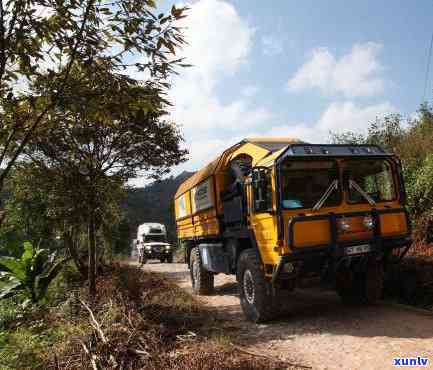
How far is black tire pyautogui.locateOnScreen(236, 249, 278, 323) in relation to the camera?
23.4ft

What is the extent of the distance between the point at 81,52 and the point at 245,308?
5399 millimetres

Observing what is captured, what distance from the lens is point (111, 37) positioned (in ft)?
15.3

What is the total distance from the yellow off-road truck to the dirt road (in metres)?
0.44

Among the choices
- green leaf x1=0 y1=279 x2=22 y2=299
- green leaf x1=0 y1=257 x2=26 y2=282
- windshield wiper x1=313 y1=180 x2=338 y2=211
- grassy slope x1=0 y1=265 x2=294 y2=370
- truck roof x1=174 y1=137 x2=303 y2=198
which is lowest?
grassy slope x1=0 y1=265 x2=294 y2=370

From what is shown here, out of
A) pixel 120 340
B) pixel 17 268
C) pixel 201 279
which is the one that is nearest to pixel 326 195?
pixel 120 340

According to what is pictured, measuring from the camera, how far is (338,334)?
6.30 metres

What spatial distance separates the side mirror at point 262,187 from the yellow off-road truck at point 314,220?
17mm

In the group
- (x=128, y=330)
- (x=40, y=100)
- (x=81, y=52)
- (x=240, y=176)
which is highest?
(x=81, y=52)

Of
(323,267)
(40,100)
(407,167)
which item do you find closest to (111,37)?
(40,100)

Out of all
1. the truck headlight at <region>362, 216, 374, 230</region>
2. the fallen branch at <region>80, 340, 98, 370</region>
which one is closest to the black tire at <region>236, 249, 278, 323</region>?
the truck headlight at <region>362, 216, 374, 230</region>

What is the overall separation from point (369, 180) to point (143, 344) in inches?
190

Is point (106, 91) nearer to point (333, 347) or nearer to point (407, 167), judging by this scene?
point (333, 347)

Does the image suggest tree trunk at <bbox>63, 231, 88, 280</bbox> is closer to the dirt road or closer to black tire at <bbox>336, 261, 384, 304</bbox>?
the dirt road

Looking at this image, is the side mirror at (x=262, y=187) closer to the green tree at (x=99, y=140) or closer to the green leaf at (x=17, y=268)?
the green tree at (x=99, y=140)
